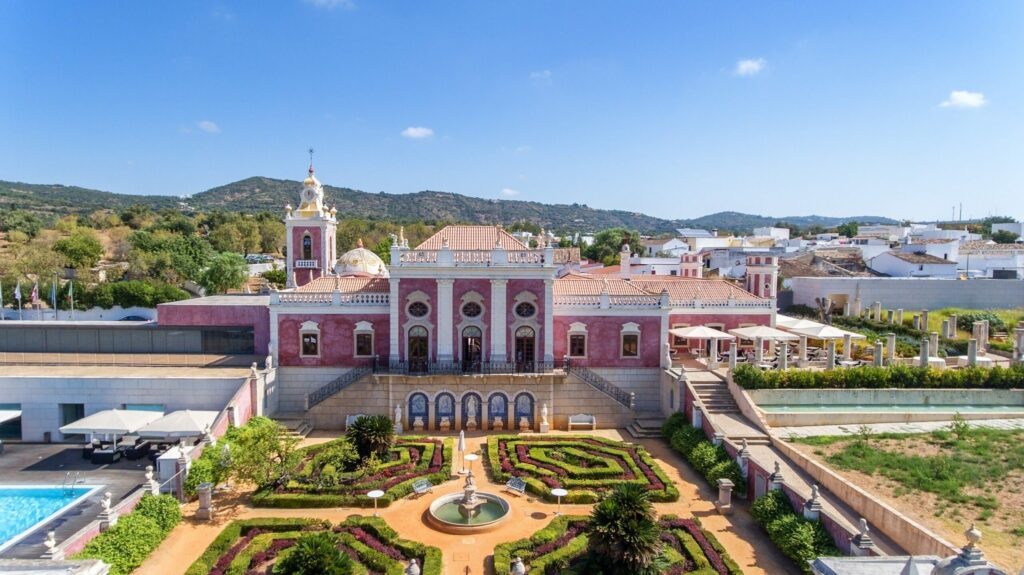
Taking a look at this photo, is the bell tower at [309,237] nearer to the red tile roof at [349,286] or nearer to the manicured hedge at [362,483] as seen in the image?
the red tile roof at [349,286]

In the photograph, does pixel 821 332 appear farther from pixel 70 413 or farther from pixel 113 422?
pixel 70 413

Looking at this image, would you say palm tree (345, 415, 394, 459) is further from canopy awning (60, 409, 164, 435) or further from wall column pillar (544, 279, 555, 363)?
wall column pillar (544, 279, 555, 363)

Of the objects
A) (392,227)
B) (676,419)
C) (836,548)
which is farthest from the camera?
(392,227)

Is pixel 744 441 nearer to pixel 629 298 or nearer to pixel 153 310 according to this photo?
pixel 629 298

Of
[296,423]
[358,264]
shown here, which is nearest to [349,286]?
[358,264]

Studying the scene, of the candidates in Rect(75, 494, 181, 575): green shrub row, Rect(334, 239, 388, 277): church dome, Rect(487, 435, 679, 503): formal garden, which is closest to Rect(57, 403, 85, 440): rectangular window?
Rect(75, 494, 181, 575): green shrub row

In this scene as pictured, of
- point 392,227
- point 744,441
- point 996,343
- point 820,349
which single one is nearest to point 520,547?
point 744,441
